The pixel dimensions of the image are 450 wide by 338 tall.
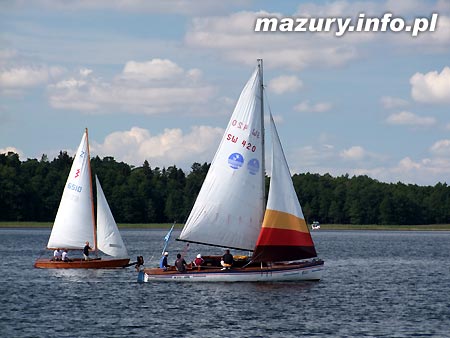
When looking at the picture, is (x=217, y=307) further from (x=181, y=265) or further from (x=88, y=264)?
(x=88, y=264)

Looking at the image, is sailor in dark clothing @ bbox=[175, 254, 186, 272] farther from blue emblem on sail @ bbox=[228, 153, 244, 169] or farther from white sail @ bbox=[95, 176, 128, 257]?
white sail @ bbox=[95, 176, 128, 257]

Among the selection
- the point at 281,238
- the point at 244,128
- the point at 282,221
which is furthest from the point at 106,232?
the point at 244,128

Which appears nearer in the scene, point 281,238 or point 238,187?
point 281,238

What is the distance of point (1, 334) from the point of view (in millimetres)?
46500

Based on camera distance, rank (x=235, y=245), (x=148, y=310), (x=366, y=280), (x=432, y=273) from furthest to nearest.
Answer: (x=432, y=273) < (x=366, y=280) < (x=235, y=245) < (x=148, y=310)

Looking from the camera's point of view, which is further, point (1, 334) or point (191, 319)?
point (191, 319)

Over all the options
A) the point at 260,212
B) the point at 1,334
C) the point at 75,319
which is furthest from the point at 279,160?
the point at 1,334

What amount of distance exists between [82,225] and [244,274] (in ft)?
62.4

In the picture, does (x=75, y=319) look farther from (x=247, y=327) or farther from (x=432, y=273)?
(x=432, y=273)

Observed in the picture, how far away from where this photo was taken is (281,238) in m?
65.9

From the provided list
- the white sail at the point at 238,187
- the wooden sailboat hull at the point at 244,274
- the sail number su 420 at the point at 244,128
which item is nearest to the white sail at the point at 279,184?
the white sail at the point at 238,187

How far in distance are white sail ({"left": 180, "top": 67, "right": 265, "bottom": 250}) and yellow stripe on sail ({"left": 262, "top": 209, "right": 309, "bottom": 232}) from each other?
0.94 m

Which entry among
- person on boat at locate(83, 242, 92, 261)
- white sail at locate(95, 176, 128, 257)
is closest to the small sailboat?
person on boat at locate(83, 242, 92, 261)

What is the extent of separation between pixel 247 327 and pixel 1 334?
1141 cm
